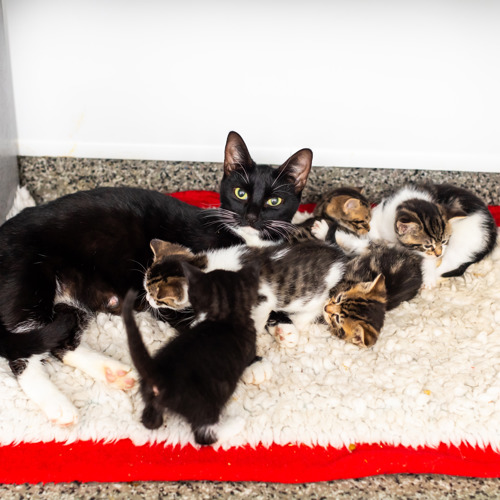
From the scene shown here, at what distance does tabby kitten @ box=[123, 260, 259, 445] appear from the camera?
1.11 m

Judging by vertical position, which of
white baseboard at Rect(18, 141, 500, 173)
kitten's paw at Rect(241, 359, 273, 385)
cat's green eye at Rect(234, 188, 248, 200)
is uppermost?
white baseboard at Rect(18, 141, 500, 173)

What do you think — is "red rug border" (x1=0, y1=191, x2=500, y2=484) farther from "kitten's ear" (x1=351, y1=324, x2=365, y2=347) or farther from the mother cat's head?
the mother cat's head

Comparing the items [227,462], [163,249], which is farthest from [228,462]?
[163,249]

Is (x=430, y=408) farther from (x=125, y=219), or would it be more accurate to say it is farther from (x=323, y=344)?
(x=125, y=219)

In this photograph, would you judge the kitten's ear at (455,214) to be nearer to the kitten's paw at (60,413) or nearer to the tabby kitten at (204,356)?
the tabby kitten at (204,356)

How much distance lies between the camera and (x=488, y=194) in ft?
7.25

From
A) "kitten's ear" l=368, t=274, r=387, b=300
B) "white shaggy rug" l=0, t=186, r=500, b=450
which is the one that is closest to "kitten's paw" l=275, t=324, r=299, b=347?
"white shaggy rug" l=0, t=186, r=500, b=450

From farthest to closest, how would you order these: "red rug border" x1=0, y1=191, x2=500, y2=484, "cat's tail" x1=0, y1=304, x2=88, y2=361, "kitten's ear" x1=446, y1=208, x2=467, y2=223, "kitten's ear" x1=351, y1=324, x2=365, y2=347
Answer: "kitten's ear" x1=446, y1=208, x2=467, y2=223 → "kitten's ear" x1=351, y1=324, x2=365, y2=347 → "cat's tail" x1=0, y1=304, x2=88, y2=361 → "red rug border" x1=0, y1=191, x2=500, y2=484

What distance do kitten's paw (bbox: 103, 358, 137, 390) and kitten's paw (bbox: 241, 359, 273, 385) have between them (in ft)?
1.01

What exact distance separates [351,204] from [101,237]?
0.90 meters

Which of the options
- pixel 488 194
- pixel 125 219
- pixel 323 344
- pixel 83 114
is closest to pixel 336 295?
pixel 323 344

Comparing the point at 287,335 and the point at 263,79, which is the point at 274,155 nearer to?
the point at 263,79

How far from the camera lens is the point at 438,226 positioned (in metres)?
1.77

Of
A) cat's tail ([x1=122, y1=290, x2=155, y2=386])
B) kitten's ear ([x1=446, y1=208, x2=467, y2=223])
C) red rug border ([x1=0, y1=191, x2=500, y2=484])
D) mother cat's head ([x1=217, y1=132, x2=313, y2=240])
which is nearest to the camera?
cat's tail ([x1=122, y1=290, x2=155, y2=386])
